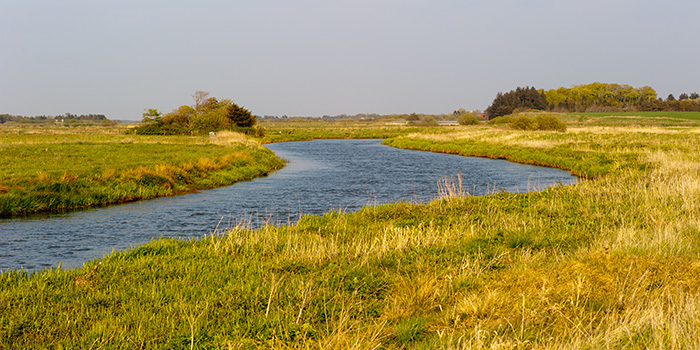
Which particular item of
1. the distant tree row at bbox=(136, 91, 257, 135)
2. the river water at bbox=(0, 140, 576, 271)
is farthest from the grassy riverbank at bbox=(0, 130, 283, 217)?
the distant tree row at bbox=(136, 91, 257, 135)

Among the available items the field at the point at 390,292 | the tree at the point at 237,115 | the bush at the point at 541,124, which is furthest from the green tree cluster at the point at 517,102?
the field at the point at 390,292

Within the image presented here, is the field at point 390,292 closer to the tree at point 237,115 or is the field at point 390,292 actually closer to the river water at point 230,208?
the river water at point 230,208

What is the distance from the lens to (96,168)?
79.3 feet

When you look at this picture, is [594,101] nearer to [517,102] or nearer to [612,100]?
[612,100]

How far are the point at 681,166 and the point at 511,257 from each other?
1808 cm

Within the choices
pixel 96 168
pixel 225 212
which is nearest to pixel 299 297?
pixel 225 212

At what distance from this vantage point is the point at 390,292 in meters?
7.78

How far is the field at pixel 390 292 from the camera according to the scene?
5.89m

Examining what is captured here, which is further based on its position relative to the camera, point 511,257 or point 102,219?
point 102,219

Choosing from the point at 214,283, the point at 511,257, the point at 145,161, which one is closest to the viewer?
the point at 214,283

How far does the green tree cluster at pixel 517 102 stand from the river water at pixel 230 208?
125 meters

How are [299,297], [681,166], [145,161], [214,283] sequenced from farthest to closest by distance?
[145,161] < [681,166] < [214,283] < [299,297]

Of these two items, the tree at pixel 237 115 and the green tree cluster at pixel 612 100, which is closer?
the tree at pixel 237 115

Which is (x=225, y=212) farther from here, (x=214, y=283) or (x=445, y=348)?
(x=445, y=348)
